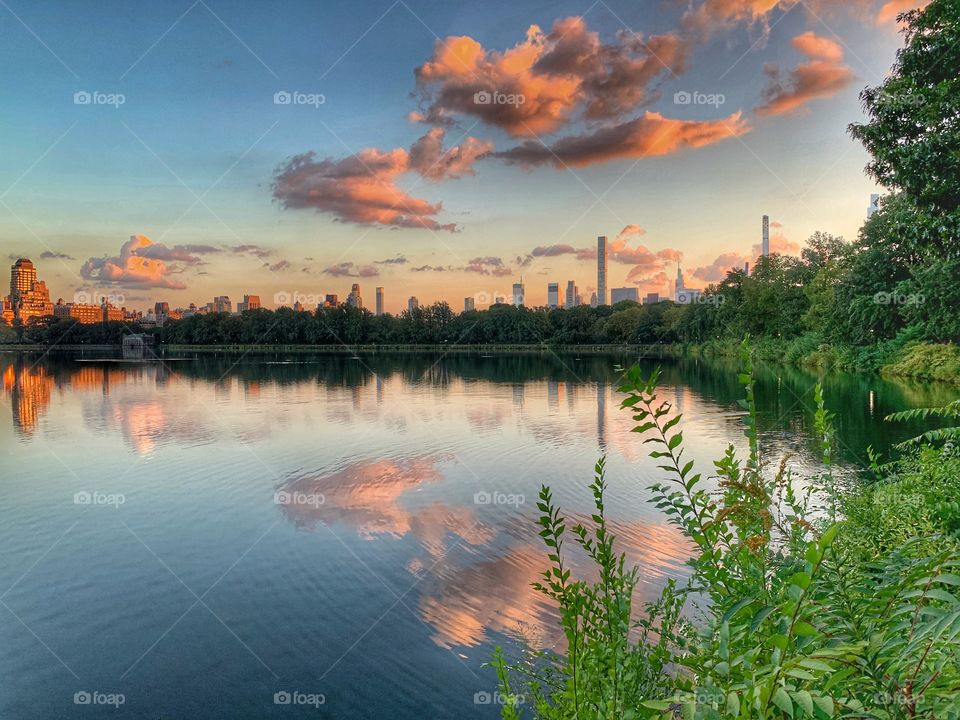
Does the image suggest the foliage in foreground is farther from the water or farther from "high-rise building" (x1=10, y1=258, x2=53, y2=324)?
"high-rise building" (x1=10, y1=258, x2=53, y2=324)

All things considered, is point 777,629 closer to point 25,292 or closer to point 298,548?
point 298,548

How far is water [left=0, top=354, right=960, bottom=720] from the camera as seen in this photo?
7.46 meters

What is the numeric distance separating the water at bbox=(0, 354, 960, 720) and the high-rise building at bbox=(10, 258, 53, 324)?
118169 mm

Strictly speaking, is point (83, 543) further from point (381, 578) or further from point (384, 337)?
point (384, 337)

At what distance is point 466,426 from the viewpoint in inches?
979

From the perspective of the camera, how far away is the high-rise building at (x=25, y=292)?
12119 cm

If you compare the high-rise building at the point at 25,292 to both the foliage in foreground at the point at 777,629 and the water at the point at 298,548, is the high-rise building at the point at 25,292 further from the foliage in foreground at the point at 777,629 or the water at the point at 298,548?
the foliage in foreground at the point at 777,629

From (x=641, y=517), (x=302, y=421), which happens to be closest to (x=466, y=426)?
(x=302, y=421)

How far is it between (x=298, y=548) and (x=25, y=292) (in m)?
143

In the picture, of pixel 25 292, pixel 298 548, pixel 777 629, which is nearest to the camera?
pixel 777 629

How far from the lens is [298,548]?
11.6 meters

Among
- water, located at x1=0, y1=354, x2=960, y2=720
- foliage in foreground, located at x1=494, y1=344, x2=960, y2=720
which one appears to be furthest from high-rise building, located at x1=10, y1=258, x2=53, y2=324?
foliage in foreground, located at x1=494, y1=344, x2=960, y2=720

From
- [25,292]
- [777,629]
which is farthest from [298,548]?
[25,292]

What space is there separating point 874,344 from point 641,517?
142 ft
